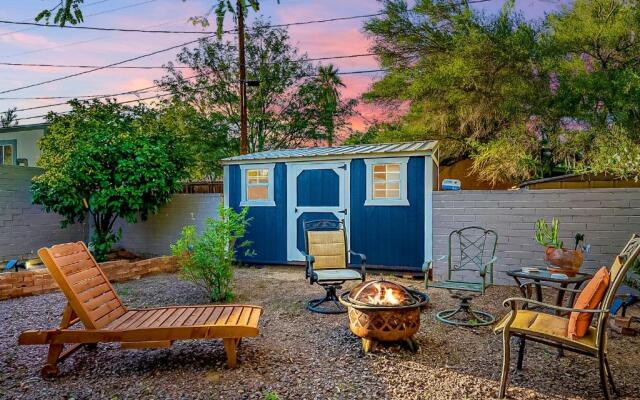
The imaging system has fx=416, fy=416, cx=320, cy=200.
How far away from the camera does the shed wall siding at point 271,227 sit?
7.36 m

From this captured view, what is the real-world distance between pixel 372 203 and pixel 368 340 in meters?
3.68

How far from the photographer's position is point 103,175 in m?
7.31

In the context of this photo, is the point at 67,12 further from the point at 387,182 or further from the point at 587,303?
the point at 387,182

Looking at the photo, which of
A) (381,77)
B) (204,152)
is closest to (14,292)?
(204,152)

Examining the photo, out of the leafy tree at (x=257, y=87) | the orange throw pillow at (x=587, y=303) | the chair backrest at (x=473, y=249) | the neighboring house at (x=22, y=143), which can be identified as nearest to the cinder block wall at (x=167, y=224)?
the chair backrest at (x=473, y=249)

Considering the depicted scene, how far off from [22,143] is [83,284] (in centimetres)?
1168

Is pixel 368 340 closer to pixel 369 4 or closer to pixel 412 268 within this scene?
pixel 412 268

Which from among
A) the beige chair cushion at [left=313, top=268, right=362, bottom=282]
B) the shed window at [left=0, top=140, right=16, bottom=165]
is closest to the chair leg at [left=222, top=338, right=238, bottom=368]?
the beige chair cushion at [left=313, top=268, right=362, bottom=282]

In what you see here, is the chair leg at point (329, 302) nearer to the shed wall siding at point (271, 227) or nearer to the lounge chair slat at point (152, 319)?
the lounge chair slat at point (152, 319)

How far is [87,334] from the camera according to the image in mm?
2787

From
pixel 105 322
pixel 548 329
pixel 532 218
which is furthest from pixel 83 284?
pixel 532 218

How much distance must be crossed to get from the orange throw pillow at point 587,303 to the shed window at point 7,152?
14523mm

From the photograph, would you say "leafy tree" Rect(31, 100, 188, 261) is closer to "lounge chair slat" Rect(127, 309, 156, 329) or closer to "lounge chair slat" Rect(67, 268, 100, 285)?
"lounge chair slat" Rect(67, 268, 100, 285)

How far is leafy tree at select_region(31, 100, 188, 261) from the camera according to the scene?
7.27 metres
